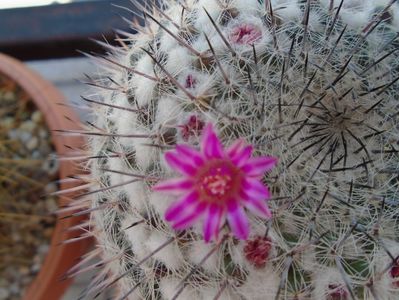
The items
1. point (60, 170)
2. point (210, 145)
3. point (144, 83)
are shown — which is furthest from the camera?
point (60, 170)

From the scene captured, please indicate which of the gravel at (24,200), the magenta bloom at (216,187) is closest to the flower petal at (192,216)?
the magenta bloom at (216,187)

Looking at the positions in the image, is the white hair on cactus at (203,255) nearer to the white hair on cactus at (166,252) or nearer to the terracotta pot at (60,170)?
the white hair on cactus at (166,252)

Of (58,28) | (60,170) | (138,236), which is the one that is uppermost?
(58,28)

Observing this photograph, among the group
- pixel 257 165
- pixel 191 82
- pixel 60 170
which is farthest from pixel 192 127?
pixel 60 170

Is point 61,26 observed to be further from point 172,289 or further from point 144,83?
point 172,289

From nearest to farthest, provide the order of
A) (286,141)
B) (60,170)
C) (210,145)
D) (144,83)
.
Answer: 1. (210,145)
2. (286,141)
3. (144,83)
4. (60,170)

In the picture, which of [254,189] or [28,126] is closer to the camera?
[254,189]

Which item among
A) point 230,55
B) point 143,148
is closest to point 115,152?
point 143,148
